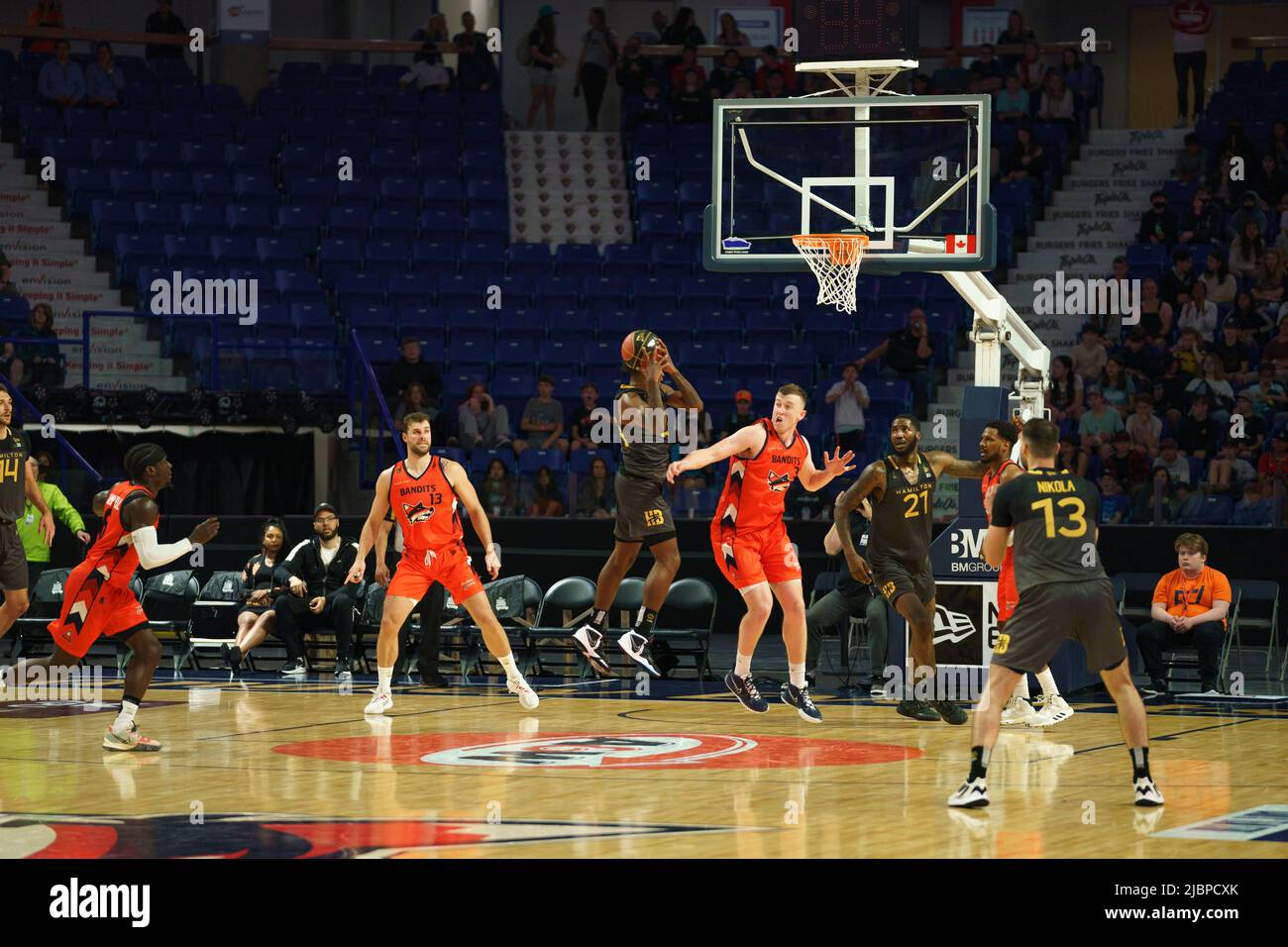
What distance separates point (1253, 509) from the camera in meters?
18.5

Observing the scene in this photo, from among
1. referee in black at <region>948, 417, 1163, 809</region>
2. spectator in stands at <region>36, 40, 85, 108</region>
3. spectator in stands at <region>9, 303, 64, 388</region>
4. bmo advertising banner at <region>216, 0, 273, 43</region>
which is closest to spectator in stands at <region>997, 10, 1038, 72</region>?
bmo advertising banner at <region>216, 0, 273, 43</region>

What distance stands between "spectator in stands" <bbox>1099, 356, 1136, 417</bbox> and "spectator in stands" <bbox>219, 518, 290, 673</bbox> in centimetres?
903

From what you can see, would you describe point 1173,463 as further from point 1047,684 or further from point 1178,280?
point 1047,684

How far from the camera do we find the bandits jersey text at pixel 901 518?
1296cm

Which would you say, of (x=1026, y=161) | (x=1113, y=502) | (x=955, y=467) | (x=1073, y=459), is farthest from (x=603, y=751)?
(x=1026, y=161)

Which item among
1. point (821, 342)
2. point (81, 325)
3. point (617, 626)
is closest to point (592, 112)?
point (821, 342)

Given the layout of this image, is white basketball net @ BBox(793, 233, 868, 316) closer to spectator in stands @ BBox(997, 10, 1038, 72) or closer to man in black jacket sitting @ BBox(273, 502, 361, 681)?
man in black jacket sitting @ BBox(273, 502, 361, 681)

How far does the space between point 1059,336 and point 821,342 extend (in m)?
3.32

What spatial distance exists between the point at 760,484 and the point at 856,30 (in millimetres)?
3848

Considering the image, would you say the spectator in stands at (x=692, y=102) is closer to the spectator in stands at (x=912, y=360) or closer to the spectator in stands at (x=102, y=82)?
the spectator in stands at (x=912, y=360)

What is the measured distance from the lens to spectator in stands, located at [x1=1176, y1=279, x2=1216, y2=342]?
2166cm
